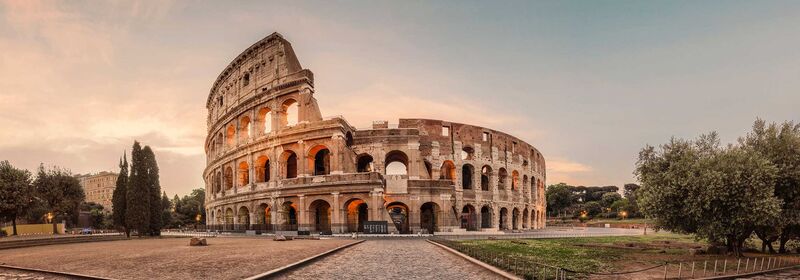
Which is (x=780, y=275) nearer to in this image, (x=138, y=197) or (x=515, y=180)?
(x=515, y=180)

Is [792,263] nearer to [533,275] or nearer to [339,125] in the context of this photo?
[533,275]

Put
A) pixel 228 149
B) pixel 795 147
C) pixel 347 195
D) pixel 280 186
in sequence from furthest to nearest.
Result: pixel 228 149
pixel 280 186
pixel 347 195
pixel 795 147

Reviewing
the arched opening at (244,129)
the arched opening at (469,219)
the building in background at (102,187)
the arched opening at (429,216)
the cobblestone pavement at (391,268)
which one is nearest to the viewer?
the cobblestone pavement at (391,268)

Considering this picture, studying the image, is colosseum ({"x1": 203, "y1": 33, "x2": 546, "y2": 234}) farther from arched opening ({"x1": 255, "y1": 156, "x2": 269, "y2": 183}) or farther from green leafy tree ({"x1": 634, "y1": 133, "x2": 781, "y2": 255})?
green leafy tree ({"x1": 634, "y1": 133, "x2": 781, "y2": 255})

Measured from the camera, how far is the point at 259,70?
45.5 m

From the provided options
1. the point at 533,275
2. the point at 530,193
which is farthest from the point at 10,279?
the point at 530,193

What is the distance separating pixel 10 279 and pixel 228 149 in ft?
126

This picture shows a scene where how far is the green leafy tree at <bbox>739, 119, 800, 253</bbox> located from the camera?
16.6 metres

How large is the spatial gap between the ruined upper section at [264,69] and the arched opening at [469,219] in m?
22.5

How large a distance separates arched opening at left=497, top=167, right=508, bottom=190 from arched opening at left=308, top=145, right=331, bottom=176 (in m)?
20.3

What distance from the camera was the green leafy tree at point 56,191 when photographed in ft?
151

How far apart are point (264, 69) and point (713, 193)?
1578 inches

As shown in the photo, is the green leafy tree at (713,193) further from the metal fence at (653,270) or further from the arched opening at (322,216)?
the arched opening at (322,216)

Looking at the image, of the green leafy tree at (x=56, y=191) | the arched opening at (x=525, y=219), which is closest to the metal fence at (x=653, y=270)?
the arched opening at (x=525, y=219)
